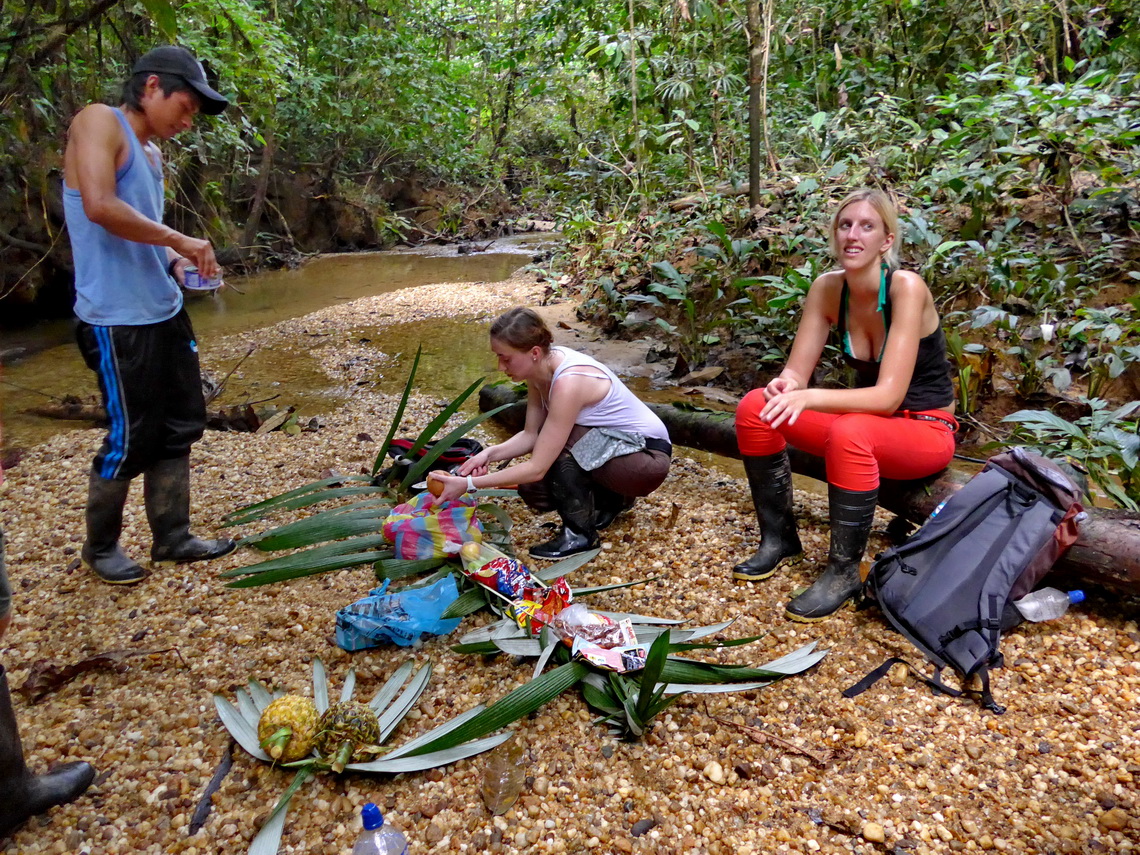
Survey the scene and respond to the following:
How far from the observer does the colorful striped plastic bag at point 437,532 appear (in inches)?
94.3

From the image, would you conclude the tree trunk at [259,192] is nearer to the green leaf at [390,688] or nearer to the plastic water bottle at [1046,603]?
the green leaf at [390,688]

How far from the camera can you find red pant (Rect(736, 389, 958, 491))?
213 cm

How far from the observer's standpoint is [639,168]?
21.8 ft

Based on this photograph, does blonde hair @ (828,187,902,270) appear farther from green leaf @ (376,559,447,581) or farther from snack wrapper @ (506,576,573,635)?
green leaf @ (376,559,447,581)

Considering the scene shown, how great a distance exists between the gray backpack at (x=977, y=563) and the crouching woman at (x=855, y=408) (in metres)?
0.15

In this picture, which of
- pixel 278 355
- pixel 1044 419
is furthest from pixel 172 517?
pixel 278 355

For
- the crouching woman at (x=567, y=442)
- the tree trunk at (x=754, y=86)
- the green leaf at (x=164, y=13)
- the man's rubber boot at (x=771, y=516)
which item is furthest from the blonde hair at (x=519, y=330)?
the tree trunk at (x=754, y=86)

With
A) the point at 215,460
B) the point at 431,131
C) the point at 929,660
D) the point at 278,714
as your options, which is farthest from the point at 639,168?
the point at 431,131

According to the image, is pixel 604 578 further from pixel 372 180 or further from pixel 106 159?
pixel 372 180

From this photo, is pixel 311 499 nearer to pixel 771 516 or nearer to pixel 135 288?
pixel 135 288

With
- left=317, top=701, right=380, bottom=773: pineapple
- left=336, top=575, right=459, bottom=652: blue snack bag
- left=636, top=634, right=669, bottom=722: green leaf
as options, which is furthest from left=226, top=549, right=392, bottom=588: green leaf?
left=636, top=634, right=669, bottom=722: green leaf

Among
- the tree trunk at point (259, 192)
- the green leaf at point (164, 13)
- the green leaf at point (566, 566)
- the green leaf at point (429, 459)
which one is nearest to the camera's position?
the green leaf at point (566, 566)

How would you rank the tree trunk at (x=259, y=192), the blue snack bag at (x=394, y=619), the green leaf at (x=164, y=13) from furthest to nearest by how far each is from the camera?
1. the tree trunk at (x=259, y=192)
2. the green leaf at (x=164, y=13)
3. the blue snack bag at (x=394, y=619)

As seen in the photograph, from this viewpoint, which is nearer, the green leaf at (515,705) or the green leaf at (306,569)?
the green leaf at (515,705)
